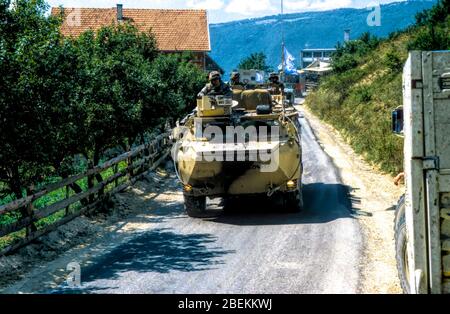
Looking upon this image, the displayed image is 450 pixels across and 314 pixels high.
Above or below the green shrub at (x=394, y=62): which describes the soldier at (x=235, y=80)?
below

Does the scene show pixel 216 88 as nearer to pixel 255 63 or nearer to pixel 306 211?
pixel 306 211

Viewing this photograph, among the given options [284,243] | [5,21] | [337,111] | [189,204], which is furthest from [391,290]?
[337,111]

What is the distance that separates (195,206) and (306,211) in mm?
2486

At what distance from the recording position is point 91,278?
30.2 ft

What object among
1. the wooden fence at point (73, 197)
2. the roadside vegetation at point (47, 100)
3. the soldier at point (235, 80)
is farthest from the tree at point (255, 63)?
the roadside vegetation at point (47, 100)

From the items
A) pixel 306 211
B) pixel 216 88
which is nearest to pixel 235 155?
pixel 306 211

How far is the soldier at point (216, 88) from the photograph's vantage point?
51.9 ft

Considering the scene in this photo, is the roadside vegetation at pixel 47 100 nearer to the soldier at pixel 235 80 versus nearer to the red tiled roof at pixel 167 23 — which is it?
the soldier at pixel 235 80

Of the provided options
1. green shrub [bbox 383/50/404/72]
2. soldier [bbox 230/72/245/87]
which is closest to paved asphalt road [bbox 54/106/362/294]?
soldier [bbox 230/72/245/87]

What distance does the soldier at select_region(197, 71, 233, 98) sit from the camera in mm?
15828

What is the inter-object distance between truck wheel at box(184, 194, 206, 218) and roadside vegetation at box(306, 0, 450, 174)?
23.3 ft

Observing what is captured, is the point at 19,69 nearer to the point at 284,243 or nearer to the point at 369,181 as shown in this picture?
the point at 284,243

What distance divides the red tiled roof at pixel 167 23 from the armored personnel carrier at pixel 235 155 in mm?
40505

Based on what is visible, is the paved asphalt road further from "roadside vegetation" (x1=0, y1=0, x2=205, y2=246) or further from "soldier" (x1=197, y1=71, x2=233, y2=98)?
"soldier" (x1=197, y1=71, x2=233, y2=98)
